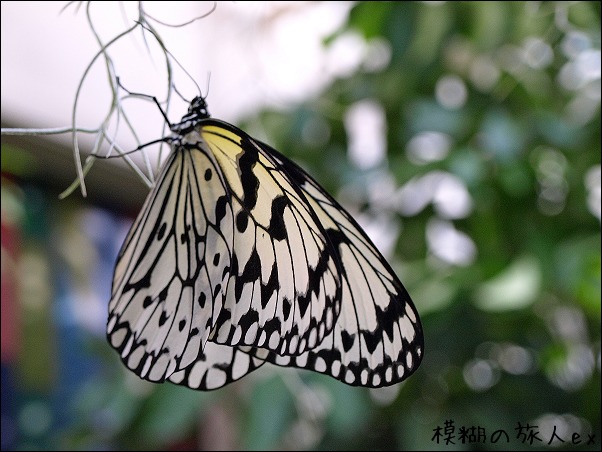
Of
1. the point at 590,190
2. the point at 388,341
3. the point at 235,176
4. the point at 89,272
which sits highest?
the point at 89,272

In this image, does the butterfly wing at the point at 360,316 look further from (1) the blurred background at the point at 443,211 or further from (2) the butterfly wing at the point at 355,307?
(1) the blurred background at the point at 443,211

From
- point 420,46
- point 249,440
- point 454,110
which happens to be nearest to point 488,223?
point 454,110

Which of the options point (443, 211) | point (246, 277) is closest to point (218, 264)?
point (246, 277)

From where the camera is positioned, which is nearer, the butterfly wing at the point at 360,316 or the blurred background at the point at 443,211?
the butterfly wing at the point at 360,316

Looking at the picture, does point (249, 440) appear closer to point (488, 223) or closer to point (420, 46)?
point (488, 223)

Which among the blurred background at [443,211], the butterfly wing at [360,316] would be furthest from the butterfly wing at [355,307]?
the blurred background at [443,211]

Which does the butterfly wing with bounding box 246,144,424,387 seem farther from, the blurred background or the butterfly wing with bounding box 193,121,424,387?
the blurred background

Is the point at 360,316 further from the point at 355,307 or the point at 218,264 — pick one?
the point at 218,264
